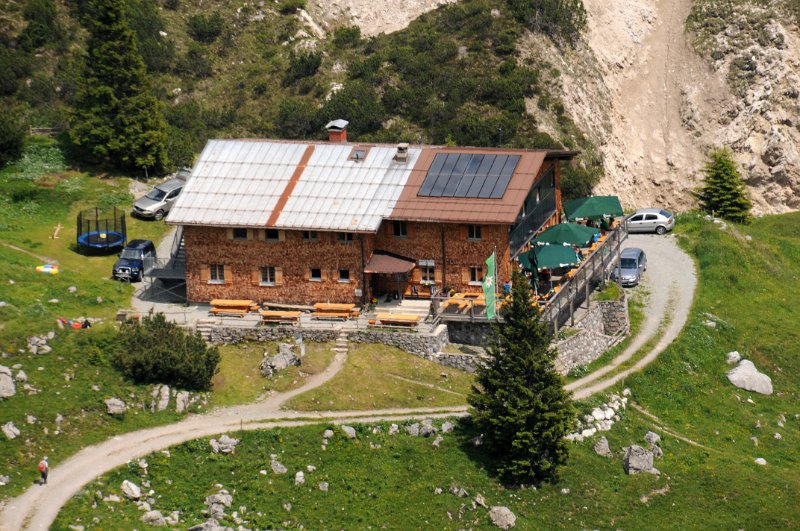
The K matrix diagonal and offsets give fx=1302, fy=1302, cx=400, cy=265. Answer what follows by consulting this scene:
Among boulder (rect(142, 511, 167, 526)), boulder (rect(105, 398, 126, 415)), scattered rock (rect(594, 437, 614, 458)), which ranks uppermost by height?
boulder (rect(105, 398, 126, 415))

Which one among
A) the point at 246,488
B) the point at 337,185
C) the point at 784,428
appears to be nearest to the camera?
the point at 246,488

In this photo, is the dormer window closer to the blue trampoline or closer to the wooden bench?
the wooden bench

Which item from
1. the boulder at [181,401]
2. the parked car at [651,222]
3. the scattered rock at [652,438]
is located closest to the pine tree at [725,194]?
Answer: the parked car at [651,222]

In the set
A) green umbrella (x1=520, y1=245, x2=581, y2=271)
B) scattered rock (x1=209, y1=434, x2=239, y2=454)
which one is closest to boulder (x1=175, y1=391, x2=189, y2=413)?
scattered rock (x1=209, y1=434, x2=239, y2=454)

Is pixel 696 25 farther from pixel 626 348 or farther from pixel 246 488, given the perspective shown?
pixel 246 488

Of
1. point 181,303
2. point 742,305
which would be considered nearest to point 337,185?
point 181,303

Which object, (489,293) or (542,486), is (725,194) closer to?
(489,293)
